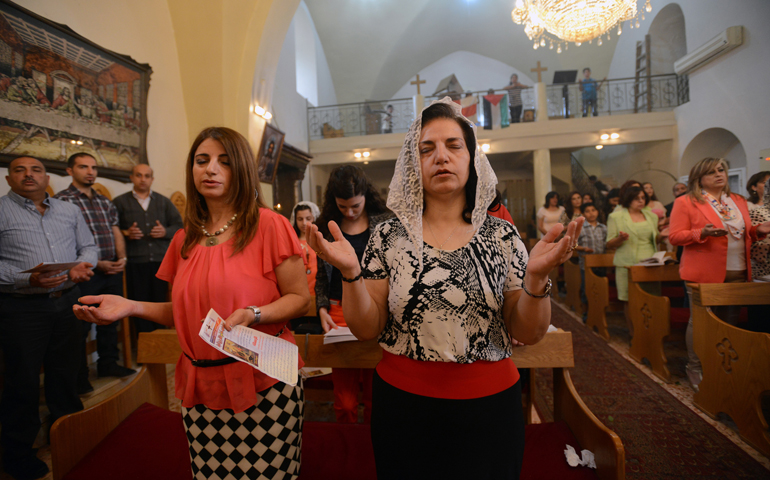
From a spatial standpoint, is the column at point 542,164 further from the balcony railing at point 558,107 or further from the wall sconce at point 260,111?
the wall sconce at point 260,111

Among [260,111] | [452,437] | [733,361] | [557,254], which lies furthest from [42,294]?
[733,361]

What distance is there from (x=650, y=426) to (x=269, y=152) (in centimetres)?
619

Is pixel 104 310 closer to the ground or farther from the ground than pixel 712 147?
closer to the ground

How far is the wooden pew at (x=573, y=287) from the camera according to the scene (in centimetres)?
521

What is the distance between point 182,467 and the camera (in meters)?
1.62

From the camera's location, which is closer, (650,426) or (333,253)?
(333,253)

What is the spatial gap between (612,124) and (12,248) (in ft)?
37.8

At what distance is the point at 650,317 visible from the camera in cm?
346

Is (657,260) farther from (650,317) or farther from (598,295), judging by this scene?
(598,295)

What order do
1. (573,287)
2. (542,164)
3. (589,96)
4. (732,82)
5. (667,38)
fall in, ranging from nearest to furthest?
(573,287) < (732,82) < (542,164) < (667,38) < (589,96)

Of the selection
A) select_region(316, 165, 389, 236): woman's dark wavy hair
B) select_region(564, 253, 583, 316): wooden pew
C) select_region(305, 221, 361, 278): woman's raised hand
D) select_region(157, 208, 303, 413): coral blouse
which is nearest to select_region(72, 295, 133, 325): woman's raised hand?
select_region(157, 208, 303, 413): coral blouse

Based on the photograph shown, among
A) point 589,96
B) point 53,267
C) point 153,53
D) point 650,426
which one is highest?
point 589,96

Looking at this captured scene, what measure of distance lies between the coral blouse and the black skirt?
0.43 meters

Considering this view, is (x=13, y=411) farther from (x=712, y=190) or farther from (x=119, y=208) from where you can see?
(x=712, y=190)
